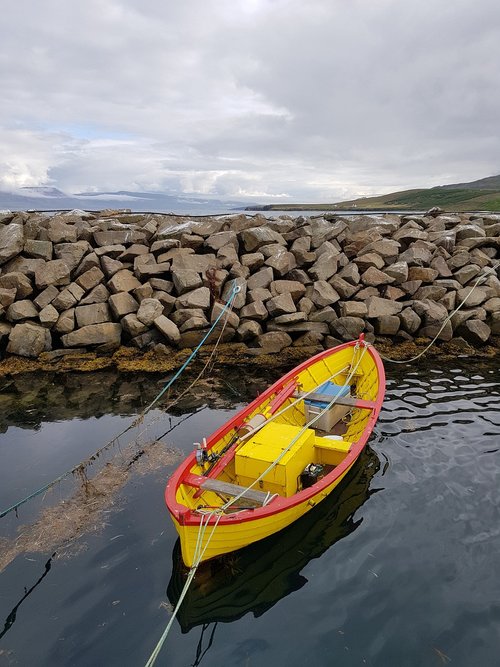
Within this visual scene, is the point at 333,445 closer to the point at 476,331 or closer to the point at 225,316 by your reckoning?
the point at 225,316

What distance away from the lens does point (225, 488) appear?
22.5 ft

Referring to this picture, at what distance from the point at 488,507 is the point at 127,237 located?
14.9m

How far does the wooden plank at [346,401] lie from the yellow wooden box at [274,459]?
6.67 feet

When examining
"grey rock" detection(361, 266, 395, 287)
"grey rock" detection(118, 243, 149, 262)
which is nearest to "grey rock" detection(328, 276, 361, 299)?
"grey rock" detection(361, 266, 395, 287)

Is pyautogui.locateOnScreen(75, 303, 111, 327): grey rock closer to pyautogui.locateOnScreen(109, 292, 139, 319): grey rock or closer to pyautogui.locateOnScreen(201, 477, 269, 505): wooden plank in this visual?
pyautogui.locateOnScreen(109, 292, 139, 319): grey rock

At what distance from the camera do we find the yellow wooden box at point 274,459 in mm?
7270

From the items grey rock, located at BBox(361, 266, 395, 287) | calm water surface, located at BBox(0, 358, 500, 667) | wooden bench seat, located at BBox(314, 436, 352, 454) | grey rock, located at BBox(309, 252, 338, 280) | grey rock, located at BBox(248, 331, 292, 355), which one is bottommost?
calm water surface, located at BBox(0, 358, 500, 667)

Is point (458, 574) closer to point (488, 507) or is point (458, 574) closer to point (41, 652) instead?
point (488, 507)

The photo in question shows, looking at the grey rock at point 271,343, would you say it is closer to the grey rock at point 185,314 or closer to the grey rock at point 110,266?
the grey rock at point 185,314

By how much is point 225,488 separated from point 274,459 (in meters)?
0.91

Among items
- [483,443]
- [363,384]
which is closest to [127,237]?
[363,384]

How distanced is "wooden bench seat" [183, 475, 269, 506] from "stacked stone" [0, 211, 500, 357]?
814cm

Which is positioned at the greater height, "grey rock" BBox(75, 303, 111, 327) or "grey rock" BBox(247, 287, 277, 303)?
"grey rock" BBox(247, 287, 277, 303)

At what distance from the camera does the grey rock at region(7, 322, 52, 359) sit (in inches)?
567
